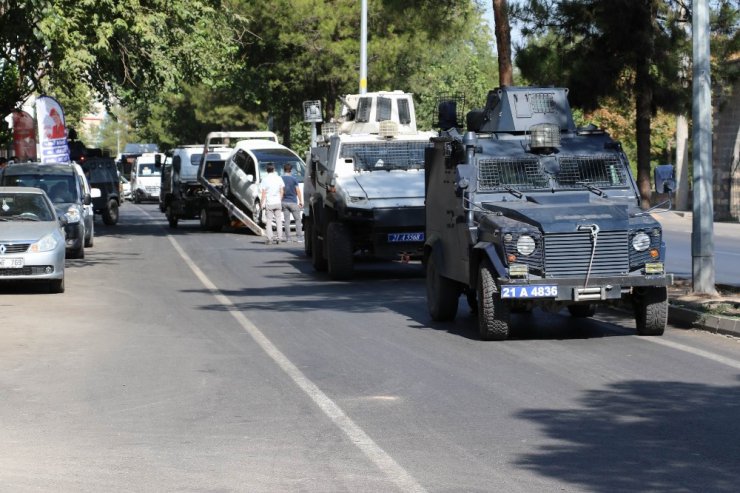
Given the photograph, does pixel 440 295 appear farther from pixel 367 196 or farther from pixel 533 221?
pixel 367 196

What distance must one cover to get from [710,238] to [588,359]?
5.01m

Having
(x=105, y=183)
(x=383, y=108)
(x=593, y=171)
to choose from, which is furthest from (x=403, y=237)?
(x=105, y=183)

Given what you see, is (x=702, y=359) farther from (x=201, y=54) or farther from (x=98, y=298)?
(x=201, y=54)

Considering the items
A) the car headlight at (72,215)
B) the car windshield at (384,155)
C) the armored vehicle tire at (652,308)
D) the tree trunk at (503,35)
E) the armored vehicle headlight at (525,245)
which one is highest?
the tree trunk at (503,35)

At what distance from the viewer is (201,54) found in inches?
1316

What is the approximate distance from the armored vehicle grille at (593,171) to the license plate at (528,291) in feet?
6.80

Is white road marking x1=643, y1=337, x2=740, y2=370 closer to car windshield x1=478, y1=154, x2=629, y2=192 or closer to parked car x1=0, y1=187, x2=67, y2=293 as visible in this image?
car windshield x1=478, y1=154, x2=629, y2=192

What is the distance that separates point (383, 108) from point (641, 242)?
42.4ft

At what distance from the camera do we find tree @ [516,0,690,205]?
69.2 ft

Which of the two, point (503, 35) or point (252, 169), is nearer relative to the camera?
point (503, 35)

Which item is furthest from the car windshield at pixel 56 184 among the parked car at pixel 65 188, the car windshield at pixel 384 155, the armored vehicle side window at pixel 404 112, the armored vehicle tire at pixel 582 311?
the armored vehicle tire at pixel 582 311

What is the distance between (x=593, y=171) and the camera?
580 inches

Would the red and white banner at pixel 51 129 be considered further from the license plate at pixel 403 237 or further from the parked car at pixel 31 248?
the license plate at pixel 403 237

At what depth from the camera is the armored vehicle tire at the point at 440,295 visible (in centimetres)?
1480
